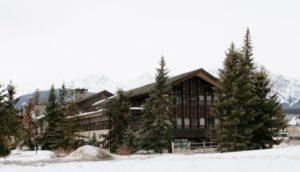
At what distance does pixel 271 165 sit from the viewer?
60.8 ft

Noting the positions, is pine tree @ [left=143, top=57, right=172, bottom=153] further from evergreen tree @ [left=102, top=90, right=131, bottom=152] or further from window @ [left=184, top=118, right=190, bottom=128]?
window @ [left=184, top=118, right=190, bottom=128]

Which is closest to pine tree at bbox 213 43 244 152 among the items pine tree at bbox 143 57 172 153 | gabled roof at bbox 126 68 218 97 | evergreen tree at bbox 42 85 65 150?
pine tree at bbox 143 57 172 153

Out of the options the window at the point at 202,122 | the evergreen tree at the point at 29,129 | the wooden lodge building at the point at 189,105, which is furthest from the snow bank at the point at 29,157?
the evergreen tree at the point at 29,129

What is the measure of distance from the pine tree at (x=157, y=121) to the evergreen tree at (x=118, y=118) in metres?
4.84

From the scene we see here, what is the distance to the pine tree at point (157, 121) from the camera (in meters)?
45.9

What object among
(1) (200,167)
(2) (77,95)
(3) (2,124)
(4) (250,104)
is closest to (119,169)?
(1) (200,167)

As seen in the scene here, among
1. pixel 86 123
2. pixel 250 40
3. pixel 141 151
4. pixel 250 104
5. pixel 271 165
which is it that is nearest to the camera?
pixel 271 165

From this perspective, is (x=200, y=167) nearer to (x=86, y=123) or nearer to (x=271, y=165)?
(x=271, y=165)

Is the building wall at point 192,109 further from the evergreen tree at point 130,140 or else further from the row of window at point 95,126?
the row of window at point 95,126

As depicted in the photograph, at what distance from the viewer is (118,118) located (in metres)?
52.0

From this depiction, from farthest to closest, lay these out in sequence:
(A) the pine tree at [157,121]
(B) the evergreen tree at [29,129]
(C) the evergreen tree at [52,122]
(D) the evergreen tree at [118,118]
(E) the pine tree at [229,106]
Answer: (B) the evergreen tree at [29,129]
(C) the evergreen tree at [52,122]
(D) the evergreen tree at [118,118]
(A) the pine tree at [157,121]
(E) the pine tree at [229,106]

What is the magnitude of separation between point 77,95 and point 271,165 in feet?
262

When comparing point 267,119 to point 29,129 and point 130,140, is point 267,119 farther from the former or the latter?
point 29,129

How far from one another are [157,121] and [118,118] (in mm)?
7502
